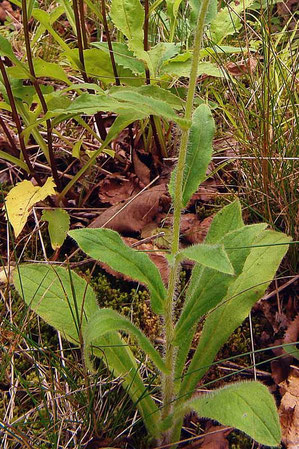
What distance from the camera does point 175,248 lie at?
1.24 m

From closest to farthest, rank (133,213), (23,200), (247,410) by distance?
(247,410) → (23,200) → (133,213)

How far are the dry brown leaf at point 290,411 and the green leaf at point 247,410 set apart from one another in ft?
0.95

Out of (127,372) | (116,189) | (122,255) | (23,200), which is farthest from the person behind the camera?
(116,189)

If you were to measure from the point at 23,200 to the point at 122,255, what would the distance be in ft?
2.30

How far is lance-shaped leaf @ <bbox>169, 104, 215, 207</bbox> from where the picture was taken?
1.28 meters

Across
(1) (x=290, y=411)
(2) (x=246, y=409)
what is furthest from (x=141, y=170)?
(2) (x=246, y=409)

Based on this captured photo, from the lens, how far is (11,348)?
1.52m

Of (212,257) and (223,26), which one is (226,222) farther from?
(223,26)

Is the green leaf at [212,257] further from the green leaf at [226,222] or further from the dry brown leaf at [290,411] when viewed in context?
the dry brown leaf at [290,411]

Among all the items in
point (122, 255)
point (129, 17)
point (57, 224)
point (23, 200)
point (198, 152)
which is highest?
point (129, 17)

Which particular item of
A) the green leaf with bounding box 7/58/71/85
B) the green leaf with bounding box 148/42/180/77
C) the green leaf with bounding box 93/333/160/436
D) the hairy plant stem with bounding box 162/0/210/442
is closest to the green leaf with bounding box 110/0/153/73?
the green leaf with bounding box 148/42/180/77

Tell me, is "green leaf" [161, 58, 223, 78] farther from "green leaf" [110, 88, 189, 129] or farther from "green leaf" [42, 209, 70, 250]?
"green leaf" [110, 88, 189, 129]

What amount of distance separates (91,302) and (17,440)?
410 millimetres

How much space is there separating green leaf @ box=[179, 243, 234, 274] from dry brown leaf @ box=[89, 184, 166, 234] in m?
0.89
